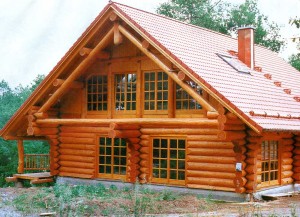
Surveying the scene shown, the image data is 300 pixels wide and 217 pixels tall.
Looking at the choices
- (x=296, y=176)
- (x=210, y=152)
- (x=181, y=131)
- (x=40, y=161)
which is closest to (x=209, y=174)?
(x=210, y=152)

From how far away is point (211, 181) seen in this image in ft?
53.2

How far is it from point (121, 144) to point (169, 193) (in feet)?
12.3

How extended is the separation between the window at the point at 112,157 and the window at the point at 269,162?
4918 mm

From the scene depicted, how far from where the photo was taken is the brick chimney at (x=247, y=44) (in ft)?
65.3

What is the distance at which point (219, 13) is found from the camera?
38.7 m

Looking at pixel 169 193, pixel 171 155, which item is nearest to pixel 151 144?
pixel 171 155

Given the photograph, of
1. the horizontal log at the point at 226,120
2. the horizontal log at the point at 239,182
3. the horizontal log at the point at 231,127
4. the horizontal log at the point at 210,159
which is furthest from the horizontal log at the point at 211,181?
the horizontal log at the point at 226,120

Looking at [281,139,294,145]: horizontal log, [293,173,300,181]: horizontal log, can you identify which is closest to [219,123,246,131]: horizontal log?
[281,139,294,145]: horizontal log

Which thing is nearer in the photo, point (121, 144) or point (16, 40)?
point (121, 144)

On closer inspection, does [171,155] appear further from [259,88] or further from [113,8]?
[113,8]

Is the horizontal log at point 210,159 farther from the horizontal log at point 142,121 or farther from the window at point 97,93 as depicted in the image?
the window at point 97,93

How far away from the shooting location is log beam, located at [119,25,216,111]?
15195mm

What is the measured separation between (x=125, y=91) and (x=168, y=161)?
3144mm

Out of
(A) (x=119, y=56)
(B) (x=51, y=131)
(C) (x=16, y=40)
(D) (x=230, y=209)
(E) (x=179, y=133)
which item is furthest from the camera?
(C) (x=16, y=40)
